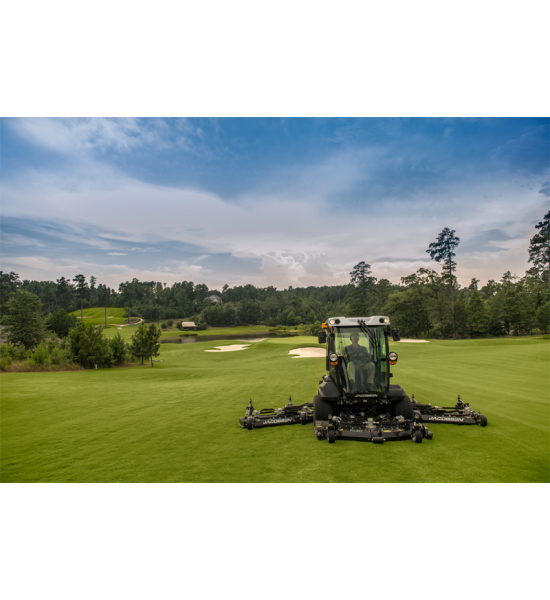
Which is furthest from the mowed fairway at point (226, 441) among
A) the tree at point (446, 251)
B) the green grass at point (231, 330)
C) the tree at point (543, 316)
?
the green grass at point (231, 330)

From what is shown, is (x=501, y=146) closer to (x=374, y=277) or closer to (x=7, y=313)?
(x=7, y=313)

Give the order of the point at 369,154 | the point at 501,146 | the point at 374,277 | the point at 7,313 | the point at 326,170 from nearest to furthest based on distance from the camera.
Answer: the point at 501,146, the point at 369,154, the point at 326,170, the point at 7,313, the point at 374,277

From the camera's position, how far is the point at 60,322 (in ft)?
80.5

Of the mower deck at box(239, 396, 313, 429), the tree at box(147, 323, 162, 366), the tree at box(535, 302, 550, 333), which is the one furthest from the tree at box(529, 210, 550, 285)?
the tree at box(147, 323, 162, 366)

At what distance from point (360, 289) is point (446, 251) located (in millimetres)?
12316

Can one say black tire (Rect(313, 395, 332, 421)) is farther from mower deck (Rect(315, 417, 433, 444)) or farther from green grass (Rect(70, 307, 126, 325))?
green grass (Rect(70, 307, 126, 325))

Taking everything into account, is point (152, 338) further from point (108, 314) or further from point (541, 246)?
point (541, 246)

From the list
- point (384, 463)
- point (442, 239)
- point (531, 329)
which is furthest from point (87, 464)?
point (531, 329)

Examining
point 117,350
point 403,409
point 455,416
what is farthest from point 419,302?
point 403,409

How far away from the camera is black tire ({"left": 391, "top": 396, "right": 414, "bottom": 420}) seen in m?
5.46

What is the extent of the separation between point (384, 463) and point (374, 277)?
39873 millimetres

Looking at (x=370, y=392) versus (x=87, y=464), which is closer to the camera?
(x=87, y=464)

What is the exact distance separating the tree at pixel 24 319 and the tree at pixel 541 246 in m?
29.6

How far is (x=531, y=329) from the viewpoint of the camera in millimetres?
40062
